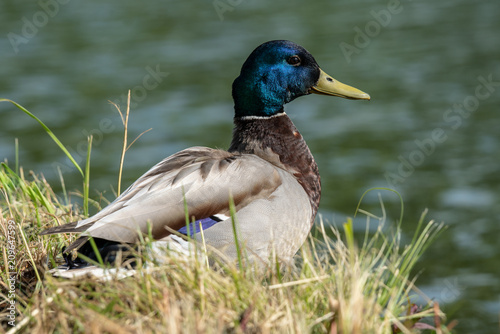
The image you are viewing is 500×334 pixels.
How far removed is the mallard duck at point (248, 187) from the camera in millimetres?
2965

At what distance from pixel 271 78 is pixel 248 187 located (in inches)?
33.8

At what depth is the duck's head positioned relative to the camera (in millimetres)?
3928

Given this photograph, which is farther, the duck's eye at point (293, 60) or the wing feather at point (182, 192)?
the duck's eye at point (293, 60)

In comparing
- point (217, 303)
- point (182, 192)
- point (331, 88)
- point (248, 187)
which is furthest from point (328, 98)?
point (217, 303)

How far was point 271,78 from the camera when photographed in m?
3.94

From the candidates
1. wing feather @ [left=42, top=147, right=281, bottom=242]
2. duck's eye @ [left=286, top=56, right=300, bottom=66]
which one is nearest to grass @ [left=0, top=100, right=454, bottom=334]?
wing feather @ [left=42, top=147, right=281, bottom=242]

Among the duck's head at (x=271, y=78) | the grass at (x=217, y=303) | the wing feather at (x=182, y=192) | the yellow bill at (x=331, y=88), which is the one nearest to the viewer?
the grass at (x=217, y=303)

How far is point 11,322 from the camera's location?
256 cm

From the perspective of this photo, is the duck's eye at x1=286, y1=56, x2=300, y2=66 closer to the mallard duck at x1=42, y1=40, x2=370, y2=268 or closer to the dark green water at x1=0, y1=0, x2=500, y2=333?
the mallard duck at x1=42, y1=40, x2=370, y2=268

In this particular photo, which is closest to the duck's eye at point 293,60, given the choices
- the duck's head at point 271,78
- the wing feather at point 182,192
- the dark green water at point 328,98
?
the duck's head at point 271,78

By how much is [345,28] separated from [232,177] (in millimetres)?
8604

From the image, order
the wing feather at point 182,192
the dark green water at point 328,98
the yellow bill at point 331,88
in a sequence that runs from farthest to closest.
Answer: the dark green water at point 328,98 < the yellow bill at point 331,88 < the wing feather at point 182,192

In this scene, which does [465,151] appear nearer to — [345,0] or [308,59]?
[308,59]

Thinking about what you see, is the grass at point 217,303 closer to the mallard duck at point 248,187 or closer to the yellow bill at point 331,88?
the mallard duck at point 248,187
